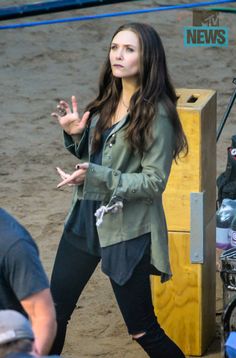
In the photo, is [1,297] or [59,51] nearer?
[1,297]

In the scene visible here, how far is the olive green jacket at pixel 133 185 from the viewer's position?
451 cm

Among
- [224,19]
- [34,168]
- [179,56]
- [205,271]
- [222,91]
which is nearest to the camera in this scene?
[205,271]

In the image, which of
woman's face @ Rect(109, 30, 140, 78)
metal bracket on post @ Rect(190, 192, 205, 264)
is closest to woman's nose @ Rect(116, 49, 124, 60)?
woman's face @ Rect(109, 30, 140, 78)

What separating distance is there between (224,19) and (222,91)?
95.0 inches

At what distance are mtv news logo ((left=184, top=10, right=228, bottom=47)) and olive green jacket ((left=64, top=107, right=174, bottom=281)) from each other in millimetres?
2592

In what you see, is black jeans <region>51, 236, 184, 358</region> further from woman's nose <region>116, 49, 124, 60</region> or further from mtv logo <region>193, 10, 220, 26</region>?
mtv logo <region>193, 10, 220, 26</region>

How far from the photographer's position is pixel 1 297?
12.5ft

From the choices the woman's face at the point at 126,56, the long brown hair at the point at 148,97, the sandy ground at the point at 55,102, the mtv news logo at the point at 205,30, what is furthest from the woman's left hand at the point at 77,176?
the mtv news logo at the point at 205,30

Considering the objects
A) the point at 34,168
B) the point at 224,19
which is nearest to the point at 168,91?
the point at 34,168

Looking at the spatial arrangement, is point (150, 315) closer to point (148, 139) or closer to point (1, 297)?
point (148, 139)

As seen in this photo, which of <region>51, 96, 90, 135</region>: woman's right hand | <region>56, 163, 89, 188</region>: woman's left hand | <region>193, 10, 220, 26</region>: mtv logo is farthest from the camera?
<region>193, 10, 220, 26</region>: mtv logo

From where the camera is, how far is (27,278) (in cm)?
368

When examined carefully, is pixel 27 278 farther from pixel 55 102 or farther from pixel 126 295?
pixel 55 102

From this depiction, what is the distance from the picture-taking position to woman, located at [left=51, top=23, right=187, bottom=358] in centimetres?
455
